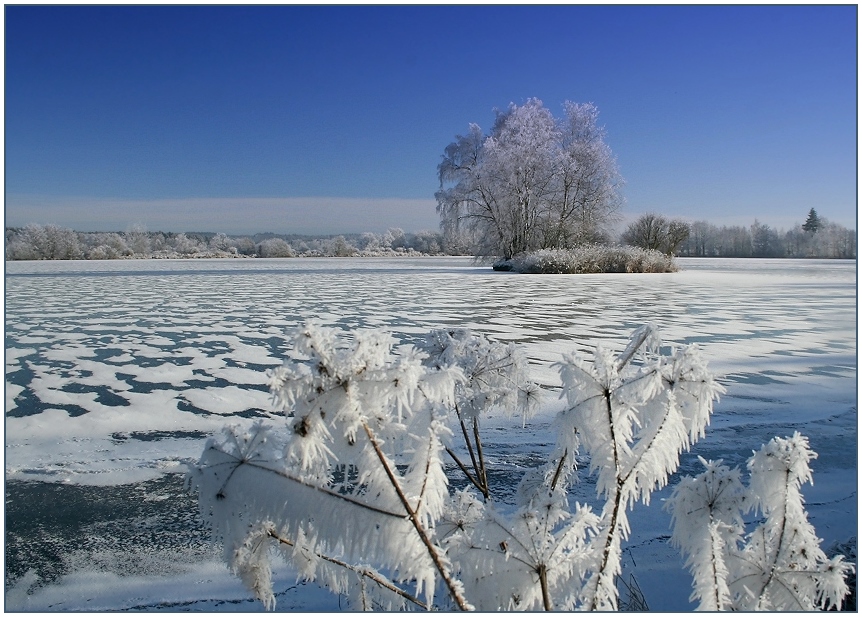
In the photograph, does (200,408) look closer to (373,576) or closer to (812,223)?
(373,576)

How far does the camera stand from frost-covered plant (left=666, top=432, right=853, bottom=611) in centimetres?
107

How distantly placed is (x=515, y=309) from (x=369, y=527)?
7.42 metres

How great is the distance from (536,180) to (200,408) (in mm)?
20506

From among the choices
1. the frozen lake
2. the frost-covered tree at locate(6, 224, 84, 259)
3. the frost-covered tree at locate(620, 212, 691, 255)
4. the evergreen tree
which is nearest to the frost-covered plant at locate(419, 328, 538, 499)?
the frozen lake

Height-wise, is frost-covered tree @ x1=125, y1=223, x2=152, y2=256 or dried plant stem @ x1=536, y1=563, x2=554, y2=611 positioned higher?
frost-covered tree @ x1=125, y1=223, x2=152, y2=256

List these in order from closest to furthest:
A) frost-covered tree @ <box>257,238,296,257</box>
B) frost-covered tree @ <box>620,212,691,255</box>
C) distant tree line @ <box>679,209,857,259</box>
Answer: distant tree line @ <box>679,209,857,259</box>
frost-covered tree @ <box>620,212,691,255</box>
frost-covered tree @ <box>257,238,296,257</box>

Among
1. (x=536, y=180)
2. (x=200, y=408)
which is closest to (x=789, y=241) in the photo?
(x=200, y=408)

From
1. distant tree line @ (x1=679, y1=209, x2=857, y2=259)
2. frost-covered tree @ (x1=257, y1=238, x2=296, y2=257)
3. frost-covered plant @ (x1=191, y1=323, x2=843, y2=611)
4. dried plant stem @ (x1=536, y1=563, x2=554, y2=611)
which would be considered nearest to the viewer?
frost-covered plant @ (x1=191, y1=323, x2=843, y2=611)

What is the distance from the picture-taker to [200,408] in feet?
10.6

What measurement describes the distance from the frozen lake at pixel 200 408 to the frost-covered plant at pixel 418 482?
0.57 meters

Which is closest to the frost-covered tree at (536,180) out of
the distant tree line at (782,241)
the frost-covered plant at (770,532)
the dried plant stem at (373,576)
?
the distant tree line at (782,241)

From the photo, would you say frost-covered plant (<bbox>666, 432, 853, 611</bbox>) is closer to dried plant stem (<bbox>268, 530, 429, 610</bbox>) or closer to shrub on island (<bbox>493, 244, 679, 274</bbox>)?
dried plant stem (<bbox>268, 530, 429, 610</bbox>)

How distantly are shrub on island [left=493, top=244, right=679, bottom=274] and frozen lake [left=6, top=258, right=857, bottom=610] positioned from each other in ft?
33.3

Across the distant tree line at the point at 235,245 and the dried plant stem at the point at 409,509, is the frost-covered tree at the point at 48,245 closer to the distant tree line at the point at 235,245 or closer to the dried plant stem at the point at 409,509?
the distant tree line at the point at 235,245
